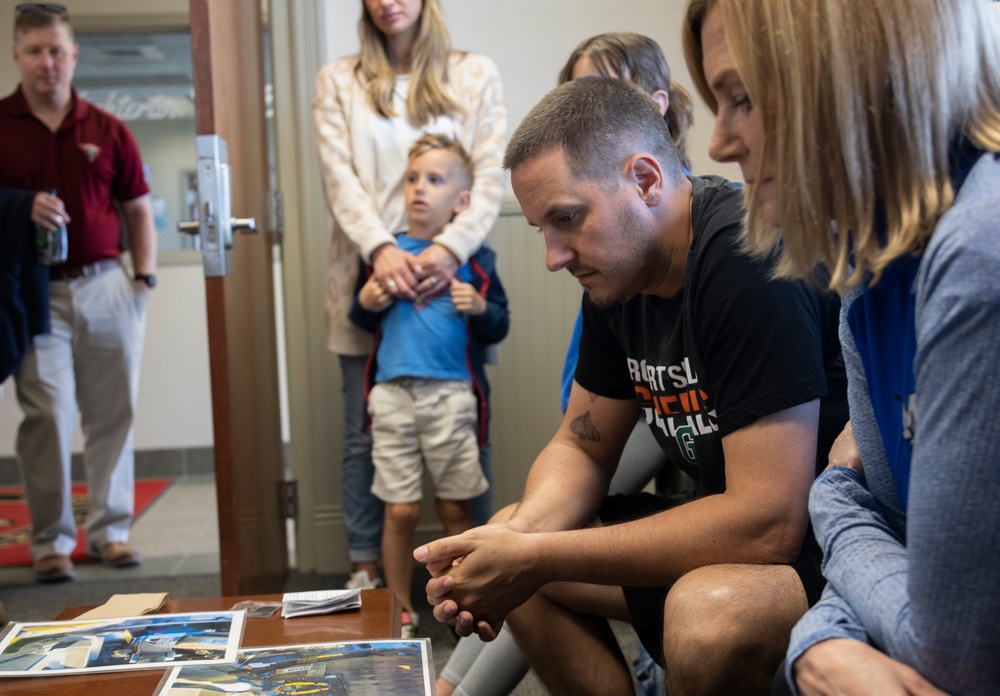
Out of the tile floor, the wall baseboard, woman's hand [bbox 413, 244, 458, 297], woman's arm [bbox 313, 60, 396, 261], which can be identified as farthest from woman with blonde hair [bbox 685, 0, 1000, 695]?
the wall baseboard

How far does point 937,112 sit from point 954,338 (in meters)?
0.18

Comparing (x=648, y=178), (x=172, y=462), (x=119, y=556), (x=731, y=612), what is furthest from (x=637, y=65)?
(x=172, y=462)

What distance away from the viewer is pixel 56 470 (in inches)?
108

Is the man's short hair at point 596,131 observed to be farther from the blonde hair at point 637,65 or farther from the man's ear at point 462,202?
the man's ear at point 462,202

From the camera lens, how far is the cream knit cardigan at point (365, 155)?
215cm

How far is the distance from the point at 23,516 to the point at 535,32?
8.26 feet

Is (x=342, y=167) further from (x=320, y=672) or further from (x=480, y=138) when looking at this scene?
(x=320, y=672)

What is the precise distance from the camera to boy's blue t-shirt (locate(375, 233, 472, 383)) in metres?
2.12

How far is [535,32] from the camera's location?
99.6 inches

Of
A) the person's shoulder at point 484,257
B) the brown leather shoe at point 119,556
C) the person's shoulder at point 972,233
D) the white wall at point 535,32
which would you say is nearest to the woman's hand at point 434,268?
the person's shoulder at point 484,257

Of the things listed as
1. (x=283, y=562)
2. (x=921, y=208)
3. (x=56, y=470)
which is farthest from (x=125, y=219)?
(x=921, y=208)

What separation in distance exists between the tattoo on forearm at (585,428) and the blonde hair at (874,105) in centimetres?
67

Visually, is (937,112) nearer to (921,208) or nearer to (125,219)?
(921,208)

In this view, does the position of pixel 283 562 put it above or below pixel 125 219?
below
